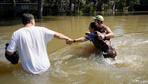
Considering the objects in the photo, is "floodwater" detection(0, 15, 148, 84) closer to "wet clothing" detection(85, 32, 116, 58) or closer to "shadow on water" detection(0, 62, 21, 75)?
"shadow on water" detection(0, 62, 21, 75)

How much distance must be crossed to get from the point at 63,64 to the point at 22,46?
13.8 ft

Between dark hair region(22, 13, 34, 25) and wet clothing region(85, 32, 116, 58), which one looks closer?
dark hair region(22, 13, 34, 25)

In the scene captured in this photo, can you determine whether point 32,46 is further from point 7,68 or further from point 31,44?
point 7,68

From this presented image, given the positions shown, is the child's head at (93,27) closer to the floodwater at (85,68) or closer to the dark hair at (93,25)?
the dark hair at (93,25)

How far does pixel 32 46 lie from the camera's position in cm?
621

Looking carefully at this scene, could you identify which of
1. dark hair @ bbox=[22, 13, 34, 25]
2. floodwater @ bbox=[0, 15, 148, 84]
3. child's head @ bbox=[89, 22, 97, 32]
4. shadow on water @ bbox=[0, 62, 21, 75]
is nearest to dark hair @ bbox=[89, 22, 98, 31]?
child's head @ bbox=[89, 22, 97, 32]

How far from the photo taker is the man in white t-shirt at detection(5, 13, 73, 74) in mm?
6117

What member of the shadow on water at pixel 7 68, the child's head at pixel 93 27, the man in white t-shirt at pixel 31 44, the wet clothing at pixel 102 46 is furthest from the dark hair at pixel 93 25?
the man in white t-shirt at pixel 31 44

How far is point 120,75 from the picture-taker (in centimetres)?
887

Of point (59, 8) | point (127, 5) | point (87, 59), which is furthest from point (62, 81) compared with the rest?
point (127, 5)

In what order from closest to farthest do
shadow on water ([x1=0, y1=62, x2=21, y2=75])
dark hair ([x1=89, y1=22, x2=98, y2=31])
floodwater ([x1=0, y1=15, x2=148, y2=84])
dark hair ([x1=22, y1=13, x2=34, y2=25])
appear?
dark hair ([x1=22, y1=13, x2=34, y2=25]) < floodwater ([x1=0, y1=15, x2=148, y2=84]) < shadow on water ([x1=0, y1=62, x2=21, y2=75]) < dark hair ([x1=89, y1=22, x2=98, y2=31])

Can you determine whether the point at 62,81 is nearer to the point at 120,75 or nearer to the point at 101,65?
the point at 120,75

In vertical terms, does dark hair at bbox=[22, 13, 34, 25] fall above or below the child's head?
above

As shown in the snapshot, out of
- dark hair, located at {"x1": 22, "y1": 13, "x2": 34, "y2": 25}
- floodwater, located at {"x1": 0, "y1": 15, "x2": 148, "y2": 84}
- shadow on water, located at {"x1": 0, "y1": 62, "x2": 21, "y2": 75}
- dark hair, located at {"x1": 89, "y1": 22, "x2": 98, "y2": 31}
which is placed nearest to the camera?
dark hair, located at {"x1": 22, "y1": 13, "x2": 34, "y2": 25}
